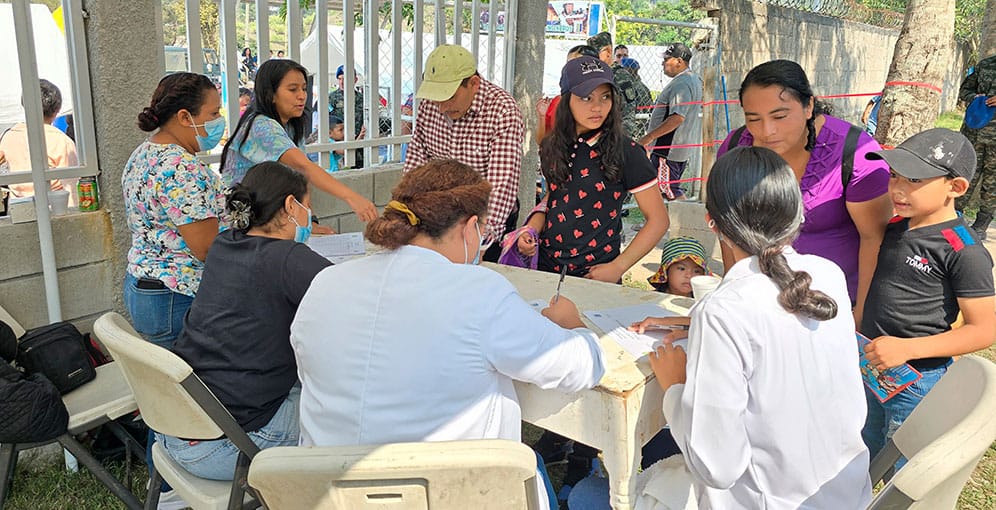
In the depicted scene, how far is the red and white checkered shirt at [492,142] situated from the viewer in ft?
10.5

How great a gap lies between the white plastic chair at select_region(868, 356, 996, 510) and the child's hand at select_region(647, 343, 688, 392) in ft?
1.58

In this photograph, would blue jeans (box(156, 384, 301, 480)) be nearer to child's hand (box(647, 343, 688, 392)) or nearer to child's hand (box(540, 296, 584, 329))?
child's hand (box(540, 296, 584, 329))

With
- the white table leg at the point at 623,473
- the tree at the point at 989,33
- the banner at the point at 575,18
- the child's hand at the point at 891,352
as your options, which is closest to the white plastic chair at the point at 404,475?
the white table leg at the point at 623,473

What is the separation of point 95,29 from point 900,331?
3097mm

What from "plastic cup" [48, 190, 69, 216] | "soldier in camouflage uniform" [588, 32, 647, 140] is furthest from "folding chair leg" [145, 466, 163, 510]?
"soldier in camouflage uniform" [588, 32, 647, 140]

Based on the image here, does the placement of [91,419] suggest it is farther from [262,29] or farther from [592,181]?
[262,29]

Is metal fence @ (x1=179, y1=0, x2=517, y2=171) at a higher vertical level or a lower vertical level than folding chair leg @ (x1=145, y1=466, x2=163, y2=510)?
higher

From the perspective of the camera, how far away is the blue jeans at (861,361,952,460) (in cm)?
213

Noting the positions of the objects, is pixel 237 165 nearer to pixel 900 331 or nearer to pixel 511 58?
Answer: pixel 900 331

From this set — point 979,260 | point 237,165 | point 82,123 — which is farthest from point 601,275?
point 82,123

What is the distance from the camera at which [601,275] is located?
277 cm

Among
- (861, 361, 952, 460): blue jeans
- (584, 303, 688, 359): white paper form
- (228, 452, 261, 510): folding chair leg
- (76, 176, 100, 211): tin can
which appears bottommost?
(228, 452, 261, 510): folding chair leg

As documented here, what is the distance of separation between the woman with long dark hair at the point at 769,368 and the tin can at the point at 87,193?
8.52ft

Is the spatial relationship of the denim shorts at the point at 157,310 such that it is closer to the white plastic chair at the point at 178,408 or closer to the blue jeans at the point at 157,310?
the blue jeans at the point at 157,310
